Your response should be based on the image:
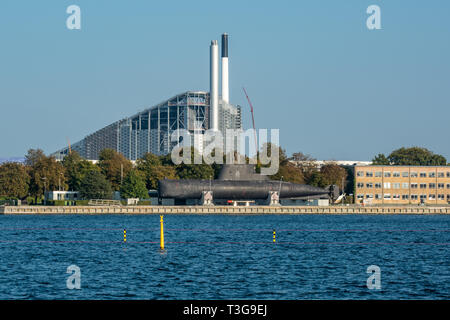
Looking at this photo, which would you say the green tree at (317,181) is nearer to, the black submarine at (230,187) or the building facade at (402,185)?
the building facade at (402,185)

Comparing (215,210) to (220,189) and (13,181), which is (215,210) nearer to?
(220,189)

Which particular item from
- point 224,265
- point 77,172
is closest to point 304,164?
point 77,172

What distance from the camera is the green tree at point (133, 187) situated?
149000 mm

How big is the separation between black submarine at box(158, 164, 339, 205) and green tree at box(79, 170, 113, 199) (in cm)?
1162

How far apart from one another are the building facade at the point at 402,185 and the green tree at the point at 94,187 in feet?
176

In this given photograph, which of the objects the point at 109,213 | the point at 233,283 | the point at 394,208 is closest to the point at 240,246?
the point at 233,283

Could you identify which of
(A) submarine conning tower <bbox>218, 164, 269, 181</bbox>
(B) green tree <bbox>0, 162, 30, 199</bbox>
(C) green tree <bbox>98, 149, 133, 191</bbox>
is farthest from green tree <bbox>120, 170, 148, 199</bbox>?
(B) green tree <bbox>0, 162, 30, 199</bbox>

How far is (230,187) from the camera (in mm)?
142625

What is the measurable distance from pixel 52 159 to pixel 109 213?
26260 millimetres

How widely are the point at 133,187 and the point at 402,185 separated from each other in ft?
192

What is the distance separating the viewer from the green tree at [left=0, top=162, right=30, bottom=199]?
149375mm

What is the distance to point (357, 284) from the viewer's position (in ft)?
133

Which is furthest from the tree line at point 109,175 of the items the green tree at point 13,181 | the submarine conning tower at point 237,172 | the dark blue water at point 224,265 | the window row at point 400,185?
the dark blue water at point 224,265
